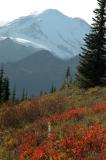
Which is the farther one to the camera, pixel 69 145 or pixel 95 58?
pixel 95 58

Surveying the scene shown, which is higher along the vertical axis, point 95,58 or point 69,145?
point 95,58

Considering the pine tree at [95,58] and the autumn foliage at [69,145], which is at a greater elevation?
the pine tree at [95,58]

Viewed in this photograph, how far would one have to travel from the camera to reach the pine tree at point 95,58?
149 feet

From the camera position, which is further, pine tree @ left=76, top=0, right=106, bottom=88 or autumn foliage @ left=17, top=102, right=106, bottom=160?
pine tree @ left=76, top=0, right=106, bottom=88

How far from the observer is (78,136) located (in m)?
17.4

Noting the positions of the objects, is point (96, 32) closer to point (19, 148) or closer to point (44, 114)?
point (44, 114)

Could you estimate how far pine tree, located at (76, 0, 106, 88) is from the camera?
45438 millimetres

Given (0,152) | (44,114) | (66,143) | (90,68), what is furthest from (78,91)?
(66,143)

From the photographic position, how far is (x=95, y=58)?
151 feet

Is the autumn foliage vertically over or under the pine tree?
under

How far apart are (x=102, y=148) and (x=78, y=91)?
28031 millimetres

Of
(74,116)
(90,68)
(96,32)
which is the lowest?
(74,116)

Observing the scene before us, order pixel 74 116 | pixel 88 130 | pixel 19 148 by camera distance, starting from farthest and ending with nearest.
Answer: pixel 74 116 → pixel 19 148 → pixel 88 130

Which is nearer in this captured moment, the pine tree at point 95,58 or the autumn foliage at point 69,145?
the autumn foliage at point 69,145
